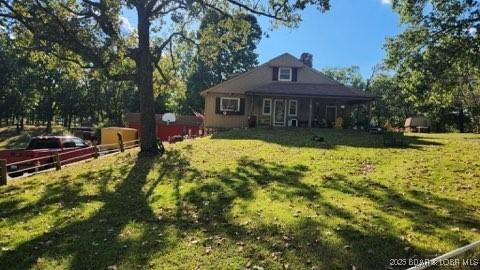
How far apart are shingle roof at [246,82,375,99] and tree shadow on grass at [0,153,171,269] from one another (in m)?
20.6

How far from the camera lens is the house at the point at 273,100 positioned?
34.8m

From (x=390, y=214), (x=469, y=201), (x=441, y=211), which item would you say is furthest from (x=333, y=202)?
(x=469, y=201)

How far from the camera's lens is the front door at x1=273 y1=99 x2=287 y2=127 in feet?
115

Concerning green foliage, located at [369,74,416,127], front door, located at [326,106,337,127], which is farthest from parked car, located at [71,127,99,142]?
green foliage, located at [369,74,416,127]

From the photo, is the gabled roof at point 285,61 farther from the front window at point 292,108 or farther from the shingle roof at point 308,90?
the front window at point 292,108

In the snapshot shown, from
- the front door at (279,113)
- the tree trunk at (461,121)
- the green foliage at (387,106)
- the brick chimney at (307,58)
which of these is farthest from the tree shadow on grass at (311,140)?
the green foliage at (387,106)

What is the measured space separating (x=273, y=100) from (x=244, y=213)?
25576 mm

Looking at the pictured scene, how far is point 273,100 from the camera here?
34.7 metres

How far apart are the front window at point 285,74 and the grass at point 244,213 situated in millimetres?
19270

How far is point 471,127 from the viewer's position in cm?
5375

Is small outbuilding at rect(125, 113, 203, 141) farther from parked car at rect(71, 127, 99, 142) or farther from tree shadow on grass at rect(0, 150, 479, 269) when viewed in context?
tree shadow on grass at rect(0, 150, 479, 269)

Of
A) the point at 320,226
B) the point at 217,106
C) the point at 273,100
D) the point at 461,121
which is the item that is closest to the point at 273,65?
the point at 273,100

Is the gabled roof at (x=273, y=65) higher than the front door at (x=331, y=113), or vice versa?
the gabled roof at (x=273, y=65)

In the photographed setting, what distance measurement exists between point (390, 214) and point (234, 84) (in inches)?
1063
